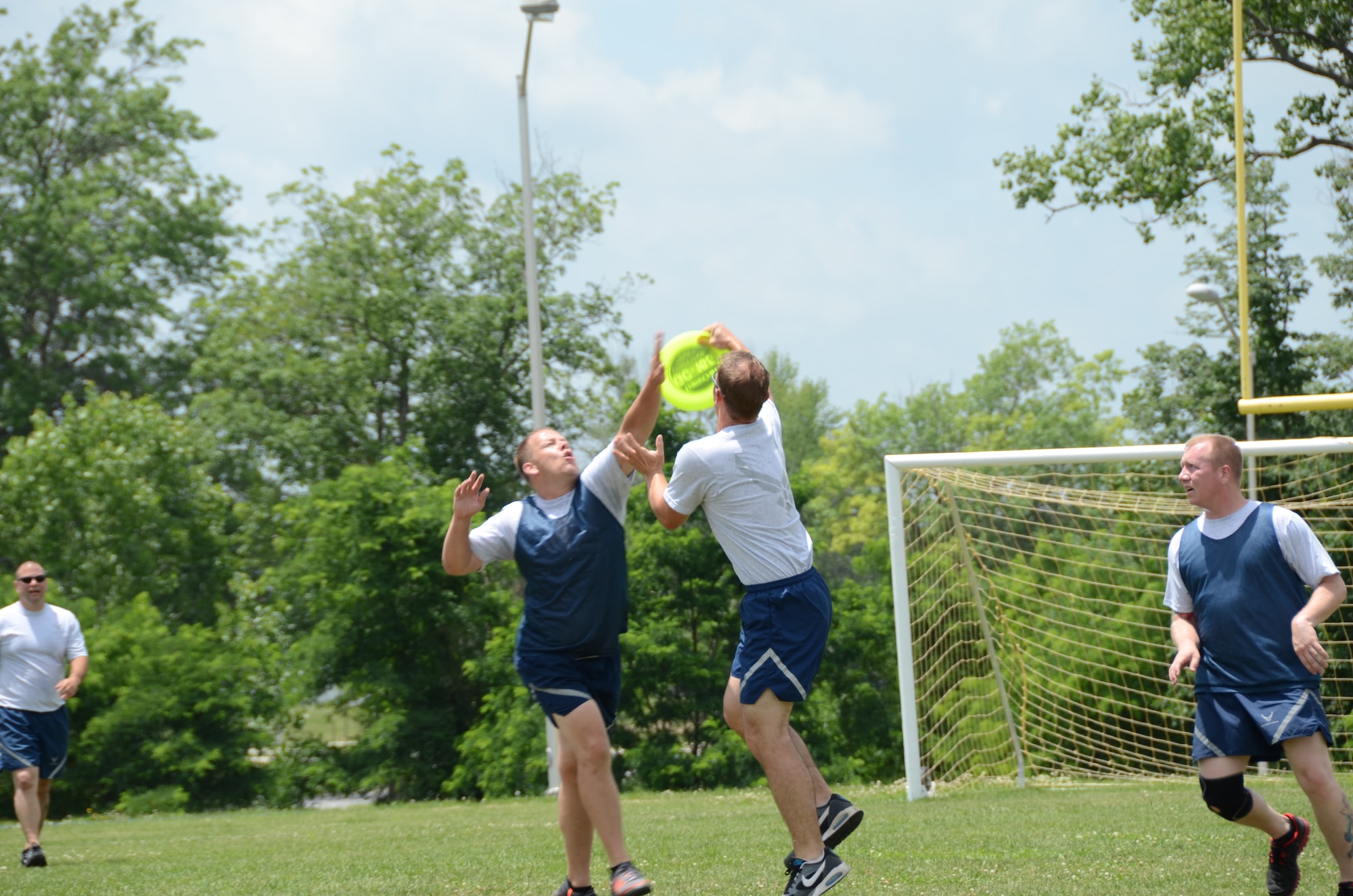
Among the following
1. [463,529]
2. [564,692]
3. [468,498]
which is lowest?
[564,692]

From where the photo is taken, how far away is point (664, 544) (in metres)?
19.2

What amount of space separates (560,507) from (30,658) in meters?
5.50

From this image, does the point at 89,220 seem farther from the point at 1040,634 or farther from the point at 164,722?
the point at 1040,634

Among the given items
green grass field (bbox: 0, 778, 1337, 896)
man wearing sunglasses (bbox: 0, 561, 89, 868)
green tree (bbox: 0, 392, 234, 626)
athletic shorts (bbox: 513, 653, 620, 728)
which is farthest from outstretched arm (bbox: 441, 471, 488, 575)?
green tree (bbox: 0, 392, 234, 626)

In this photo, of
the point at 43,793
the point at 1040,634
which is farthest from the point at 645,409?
the point at 1040,634

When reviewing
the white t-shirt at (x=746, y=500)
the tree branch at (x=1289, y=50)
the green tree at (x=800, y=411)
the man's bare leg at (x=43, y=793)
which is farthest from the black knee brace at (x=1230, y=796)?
the green tree at (x=800, y=411)

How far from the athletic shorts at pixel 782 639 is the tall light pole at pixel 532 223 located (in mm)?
10436

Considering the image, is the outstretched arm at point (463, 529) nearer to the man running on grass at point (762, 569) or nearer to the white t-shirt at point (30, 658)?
the man running on grass at point (762, 569)

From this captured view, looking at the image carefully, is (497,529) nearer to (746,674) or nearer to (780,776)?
(746,674)

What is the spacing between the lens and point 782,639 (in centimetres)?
457

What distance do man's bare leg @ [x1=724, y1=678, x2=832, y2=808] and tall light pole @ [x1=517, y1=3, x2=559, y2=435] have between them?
404 inches

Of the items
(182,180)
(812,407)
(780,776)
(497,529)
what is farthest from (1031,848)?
(812,407)

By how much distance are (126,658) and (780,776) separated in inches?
694

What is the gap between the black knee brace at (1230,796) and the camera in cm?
458
